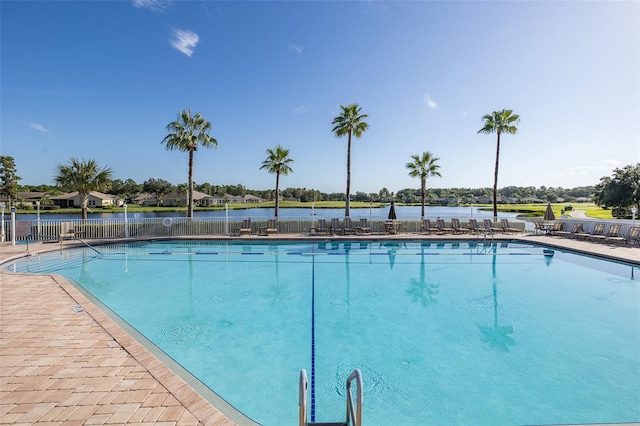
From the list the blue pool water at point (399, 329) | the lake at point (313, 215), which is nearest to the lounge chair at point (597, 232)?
the lake at point (313, 215)

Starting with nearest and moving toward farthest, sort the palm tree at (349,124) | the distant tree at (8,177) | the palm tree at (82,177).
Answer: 1. the palm tree at (82,177)
2. the palm tree at (349,124)
3. the distant tree at (8,177)

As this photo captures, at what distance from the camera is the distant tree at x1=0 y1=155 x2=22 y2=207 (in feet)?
132

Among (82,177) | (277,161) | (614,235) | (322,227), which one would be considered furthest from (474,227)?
(82,177)

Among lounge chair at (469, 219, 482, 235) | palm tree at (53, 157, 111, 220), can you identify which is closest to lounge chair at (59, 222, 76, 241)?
palm tree at (53, 157, 111, 220)

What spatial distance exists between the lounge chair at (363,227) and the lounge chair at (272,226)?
428 centimetres

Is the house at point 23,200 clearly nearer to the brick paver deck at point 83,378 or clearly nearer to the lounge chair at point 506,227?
the brick paver deck at point 83,378

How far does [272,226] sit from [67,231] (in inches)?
358

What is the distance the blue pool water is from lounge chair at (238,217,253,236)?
161 inches

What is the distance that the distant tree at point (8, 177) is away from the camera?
4016cm

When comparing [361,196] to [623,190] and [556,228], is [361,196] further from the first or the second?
[556,228]

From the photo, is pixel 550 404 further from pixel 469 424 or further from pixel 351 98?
pixel 351 98

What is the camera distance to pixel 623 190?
25.1 m

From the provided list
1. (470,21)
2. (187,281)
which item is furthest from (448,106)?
(187,281)

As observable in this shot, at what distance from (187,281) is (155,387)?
19.4ft
